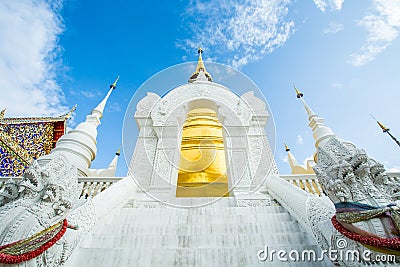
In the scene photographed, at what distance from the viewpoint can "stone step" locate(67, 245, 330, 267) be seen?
2.23 m

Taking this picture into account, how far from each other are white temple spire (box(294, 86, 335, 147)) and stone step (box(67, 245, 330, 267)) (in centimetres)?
323

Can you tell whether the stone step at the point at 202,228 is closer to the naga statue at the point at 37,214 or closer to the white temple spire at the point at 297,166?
the naga statue at the point at 37,214

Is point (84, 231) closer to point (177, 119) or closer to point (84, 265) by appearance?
point (84, 265)

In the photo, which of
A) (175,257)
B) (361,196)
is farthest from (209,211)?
(361,196)

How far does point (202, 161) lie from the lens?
7.55 metres

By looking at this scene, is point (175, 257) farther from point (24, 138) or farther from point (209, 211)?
point (24, 138)

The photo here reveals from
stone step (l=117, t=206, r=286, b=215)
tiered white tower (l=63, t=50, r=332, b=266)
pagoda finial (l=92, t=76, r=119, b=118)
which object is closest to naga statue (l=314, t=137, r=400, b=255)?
tiered white tower (l=63, t=50, r=332, b=266)

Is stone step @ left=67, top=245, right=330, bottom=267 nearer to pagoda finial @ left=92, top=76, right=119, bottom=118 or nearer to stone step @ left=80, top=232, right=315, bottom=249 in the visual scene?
stone step @ left=80, top=232, right=315, bottom=249

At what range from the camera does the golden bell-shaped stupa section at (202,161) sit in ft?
21.7

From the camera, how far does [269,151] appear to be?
5883mm

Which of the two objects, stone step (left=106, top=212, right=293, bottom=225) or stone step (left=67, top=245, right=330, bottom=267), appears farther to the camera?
stone step (left=106, top=212, right=293, bottom=225)

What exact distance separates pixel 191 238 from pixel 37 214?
5.12ft

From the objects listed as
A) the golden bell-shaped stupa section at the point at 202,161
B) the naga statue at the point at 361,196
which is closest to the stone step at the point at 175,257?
the naga statue at the point at 361,196

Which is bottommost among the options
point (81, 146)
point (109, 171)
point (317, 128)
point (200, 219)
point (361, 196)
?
point (361, 196)
